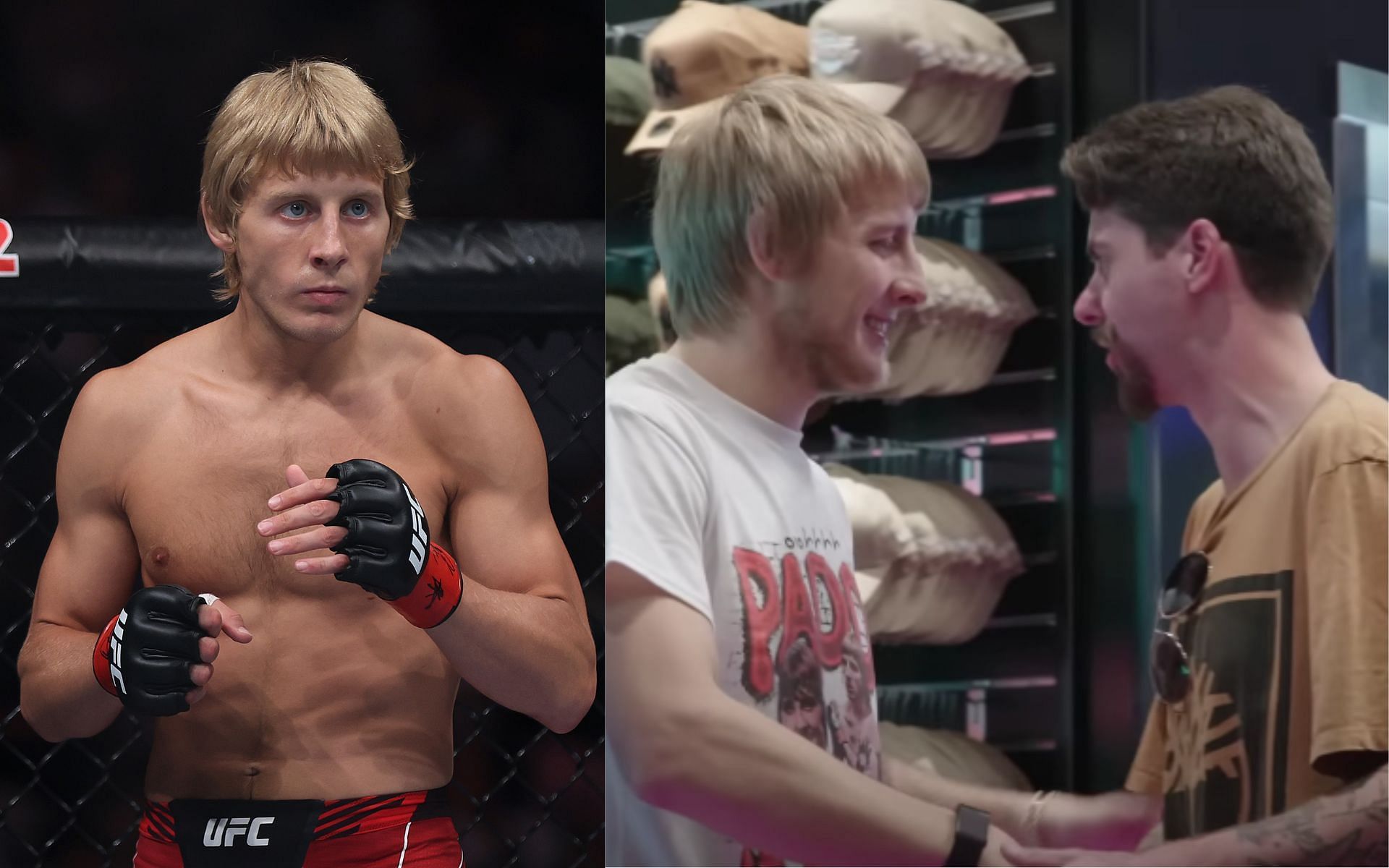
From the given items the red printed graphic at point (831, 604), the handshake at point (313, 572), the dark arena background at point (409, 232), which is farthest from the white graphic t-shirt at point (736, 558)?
the dark arena background at point (409, 232)

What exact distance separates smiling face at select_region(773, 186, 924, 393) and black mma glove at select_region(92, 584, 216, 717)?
732 mm

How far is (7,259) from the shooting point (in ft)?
6.21

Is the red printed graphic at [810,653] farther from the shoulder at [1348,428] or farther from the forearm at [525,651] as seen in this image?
the shoulder at [1348,428]

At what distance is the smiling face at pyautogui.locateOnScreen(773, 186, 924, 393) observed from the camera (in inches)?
68.6

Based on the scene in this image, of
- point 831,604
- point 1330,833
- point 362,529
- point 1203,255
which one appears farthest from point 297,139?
point 1330,833

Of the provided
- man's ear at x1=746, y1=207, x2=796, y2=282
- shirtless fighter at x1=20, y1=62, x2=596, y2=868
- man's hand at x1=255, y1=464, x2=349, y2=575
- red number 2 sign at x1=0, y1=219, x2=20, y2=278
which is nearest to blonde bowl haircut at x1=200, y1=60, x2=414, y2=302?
shirtless fighter at x1=20, y1=62, x2=596, y2=868

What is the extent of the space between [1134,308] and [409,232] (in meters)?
0.90

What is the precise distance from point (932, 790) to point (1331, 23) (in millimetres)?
991

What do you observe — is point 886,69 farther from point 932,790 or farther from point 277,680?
point 277,680

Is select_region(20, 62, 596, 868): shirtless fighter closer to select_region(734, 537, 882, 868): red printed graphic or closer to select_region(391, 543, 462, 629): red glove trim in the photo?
select_region(391, 543, 462, 629): red glove trim

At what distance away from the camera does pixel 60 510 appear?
186 centimetres

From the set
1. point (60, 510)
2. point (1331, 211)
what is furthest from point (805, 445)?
point (60, 510)

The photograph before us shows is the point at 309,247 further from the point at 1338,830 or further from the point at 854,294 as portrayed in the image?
the point at 1338,830

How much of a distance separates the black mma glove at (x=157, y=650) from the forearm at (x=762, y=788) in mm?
500
